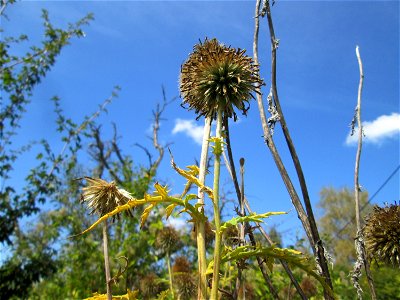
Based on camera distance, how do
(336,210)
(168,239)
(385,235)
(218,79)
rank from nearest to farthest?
1. (218,79)
2. (385,235)
3. (168,239)
4. (336,210)

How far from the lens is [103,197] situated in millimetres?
1693

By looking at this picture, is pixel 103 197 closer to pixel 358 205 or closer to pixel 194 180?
pixel 194 180

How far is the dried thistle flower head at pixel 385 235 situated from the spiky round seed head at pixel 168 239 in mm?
4052

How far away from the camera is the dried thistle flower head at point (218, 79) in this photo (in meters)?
1.88

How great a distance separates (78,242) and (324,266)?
766 centimetres

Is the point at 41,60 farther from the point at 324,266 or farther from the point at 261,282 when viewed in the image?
the point at 324,266

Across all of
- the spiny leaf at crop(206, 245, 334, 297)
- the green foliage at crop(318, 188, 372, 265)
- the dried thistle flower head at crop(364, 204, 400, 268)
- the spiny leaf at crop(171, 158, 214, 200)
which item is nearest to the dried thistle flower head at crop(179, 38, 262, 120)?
the spiny leaf at crop(171, 158, 214, 200)

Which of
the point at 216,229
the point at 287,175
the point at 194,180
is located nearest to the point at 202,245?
the point at 216,229

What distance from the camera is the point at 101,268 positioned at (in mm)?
7598

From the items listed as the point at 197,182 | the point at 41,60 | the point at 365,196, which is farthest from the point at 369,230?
the point at 365,196

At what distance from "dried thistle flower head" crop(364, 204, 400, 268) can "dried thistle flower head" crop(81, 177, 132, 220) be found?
5.04 ft

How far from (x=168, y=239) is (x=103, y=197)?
460cm

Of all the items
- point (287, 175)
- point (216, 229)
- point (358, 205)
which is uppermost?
point (287, 175)

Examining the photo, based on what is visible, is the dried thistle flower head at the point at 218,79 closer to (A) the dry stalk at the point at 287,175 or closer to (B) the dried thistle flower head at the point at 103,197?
(A) the dry stalk at the point at 287,175
